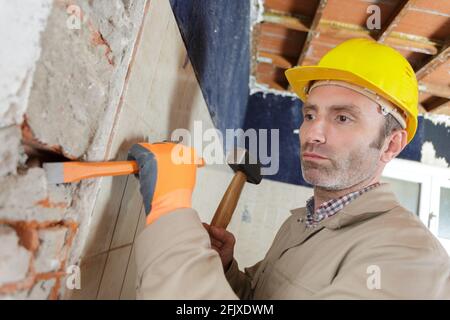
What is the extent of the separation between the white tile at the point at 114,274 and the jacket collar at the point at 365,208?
2.25ft

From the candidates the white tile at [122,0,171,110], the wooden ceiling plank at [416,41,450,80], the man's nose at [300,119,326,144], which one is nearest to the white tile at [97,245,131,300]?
the white tile at [122,0,171,110]

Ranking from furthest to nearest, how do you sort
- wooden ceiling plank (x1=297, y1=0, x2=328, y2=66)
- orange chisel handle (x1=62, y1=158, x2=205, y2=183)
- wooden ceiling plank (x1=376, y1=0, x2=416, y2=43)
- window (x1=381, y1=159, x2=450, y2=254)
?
window (x1=381, y1=159, x2=450, y2=254), wooden ceiling plank (x1=297, y1=0, x2=328, y2=66), wooden ceiling plank (x1=376, y1=0, x2=416, y2=43), orange chisel handle (x1=62, y1=158, x2=205, y2=183)

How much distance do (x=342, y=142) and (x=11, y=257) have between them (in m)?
1.14

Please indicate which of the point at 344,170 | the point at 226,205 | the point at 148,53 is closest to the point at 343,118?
the point at 344,170

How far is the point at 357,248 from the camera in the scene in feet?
2.99

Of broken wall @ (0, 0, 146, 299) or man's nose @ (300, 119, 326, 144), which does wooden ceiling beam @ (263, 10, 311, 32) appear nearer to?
man's nose @ (300, 119, 326, 144)

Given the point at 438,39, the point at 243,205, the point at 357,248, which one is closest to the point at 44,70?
the point at 357,248

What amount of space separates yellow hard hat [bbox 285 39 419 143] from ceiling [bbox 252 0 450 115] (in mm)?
1302

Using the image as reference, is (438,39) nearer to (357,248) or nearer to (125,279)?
(357,248)

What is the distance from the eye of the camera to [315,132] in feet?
4.42

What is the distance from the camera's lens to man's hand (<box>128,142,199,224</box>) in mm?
853

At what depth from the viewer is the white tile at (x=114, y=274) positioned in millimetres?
1006

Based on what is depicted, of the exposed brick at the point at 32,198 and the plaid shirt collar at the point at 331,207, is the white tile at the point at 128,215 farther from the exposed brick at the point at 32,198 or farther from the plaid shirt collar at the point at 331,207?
the plaid shirt collar at the point at 331,207
